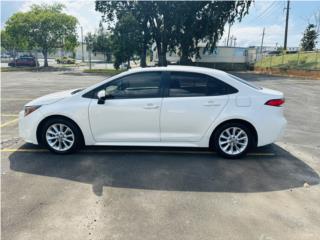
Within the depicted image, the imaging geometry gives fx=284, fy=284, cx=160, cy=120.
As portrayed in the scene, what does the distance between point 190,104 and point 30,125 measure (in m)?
2.90

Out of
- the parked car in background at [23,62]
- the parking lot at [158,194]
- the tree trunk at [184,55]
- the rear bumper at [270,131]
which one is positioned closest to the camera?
the parking lot at [158,194]

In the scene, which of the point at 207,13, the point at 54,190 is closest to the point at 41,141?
the point at 54,190

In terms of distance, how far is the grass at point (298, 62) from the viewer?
2885cm

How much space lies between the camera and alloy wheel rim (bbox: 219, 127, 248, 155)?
16.6 feet

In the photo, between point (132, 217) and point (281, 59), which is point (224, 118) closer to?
point (132, 217)

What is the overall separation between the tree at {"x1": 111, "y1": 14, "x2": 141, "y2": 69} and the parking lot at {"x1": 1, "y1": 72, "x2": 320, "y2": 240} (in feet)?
86.9

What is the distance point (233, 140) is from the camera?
16.7 feet

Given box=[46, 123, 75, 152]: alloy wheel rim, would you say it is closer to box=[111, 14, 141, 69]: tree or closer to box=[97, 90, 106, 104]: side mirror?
box=[97, 90, 106, 104]: side mirror

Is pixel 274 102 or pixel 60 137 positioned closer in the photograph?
pixel 274 102

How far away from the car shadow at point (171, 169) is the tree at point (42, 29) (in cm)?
3484

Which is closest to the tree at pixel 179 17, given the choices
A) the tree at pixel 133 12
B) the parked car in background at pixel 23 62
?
the tree at pixel 133 12

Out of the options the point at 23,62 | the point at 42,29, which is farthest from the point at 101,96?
the point at 23,62

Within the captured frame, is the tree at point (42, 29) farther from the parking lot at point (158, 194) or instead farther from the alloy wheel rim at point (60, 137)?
the alloy wheel rim at point (60, 137)

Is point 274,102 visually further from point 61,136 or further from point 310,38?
point 310,38
